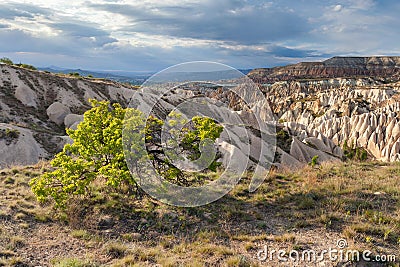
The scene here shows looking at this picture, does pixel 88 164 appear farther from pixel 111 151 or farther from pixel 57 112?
pixel 57 112

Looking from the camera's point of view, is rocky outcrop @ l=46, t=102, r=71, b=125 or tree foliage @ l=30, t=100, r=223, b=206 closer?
tree foliage @ l=30, t=100, r=223, b=206

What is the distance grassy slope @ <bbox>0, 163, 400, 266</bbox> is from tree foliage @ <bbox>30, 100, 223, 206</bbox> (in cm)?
66

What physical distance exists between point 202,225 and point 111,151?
2994 mm

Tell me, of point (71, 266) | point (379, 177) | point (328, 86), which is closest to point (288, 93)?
point (328, 86)

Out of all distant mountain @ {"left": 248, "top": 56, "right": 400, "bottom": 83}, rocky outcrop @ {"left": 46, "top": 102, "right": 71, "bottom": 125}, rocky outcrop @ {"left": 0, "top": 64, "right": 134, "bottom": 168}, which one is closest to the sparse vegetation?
rocky outcrop @ {"left": 0, "top": 64, "right": 134, "bottom": 168}

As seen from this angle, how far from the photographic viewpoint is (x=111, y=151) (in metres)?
8.14

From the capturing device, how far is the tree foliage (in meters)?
7.93

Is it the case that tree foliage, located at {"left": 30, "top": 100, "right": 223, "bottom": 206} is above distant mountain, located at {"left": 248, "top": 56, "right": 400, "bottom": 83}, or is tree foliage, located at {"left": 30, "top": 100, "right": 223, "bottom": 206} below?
below

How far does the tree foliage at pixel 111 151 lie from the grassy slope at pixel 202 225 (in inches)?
26.1

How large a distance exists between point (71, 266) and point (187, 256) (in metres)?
2.10

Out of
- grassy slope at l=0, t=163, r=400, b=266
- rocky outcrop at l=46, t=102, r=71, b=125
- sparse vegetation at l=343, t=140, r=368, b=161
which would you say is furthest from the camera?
rocky outcrop at l=46, t=102, r=71, b=125

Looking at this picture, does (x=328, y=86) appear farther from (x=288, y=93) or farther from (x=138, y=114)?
(x=138, y=114)

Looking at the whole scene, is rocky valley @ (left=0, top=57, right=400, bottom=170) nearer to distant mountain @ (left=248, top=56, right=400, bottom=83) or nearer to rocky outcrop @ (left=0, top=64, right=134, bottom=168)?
rocky outcrop @ (left=0, top=64, right=134, bottom=168)

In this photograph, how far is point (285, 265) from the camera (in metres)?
5.65
